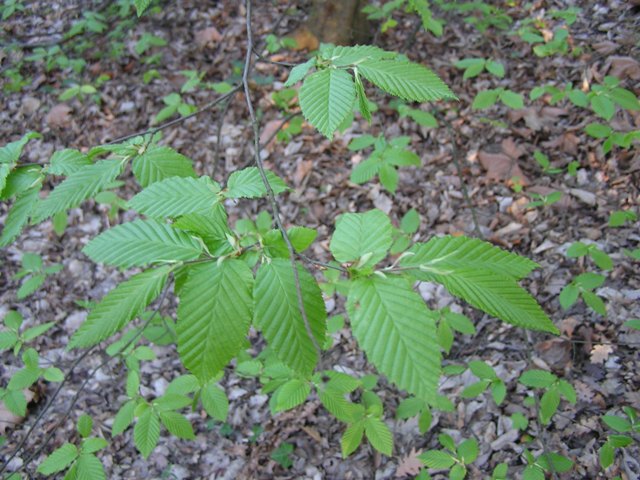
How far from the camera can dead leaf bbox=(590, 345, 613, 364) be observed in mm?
2357

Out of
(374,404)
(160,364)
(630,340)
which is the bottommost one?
(160,364)

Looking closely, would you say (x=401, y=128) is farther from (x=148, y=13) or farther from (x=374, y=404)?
(x=148, y=13)

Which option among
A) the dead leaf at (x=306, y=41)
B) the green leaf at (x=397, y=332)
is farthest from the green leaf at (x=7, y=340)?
the dead leaf at (x=306, y=41)

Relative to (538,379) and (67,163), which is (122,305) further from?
(538,379)

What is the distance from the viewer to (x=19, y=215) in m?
1.26

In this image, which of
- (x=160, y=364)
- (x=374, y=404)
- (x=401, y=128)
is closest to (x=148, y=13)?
(x=401, y=128)

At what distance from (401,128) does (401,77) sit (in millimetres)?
2841

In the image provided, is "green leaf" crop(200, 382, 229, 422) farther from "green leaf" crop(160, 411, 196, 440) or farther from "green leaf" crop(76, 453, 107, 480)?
"green leaf" crop(76, 453, 107, 480)

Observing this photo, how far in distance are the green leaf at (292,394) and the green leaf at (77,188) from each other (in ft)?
3.36

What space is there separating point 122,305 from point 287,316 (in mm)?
319

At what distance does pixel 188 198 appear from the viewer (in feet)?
3.75

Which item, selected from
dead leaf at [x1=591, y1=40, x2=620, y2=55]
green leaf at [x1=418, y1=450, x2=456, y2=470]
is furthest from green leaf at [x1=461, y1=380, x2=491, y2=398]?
dead leaf at [x1=591, y1=40, x2=620, y2=55]

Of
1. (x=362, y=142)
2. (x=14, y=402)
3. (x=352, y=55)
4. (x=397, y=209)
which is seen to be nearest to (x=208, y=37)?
(x=397, y=209)

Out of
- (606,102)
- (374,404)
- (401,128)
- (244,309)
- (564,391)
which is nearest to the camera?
(244,309)
